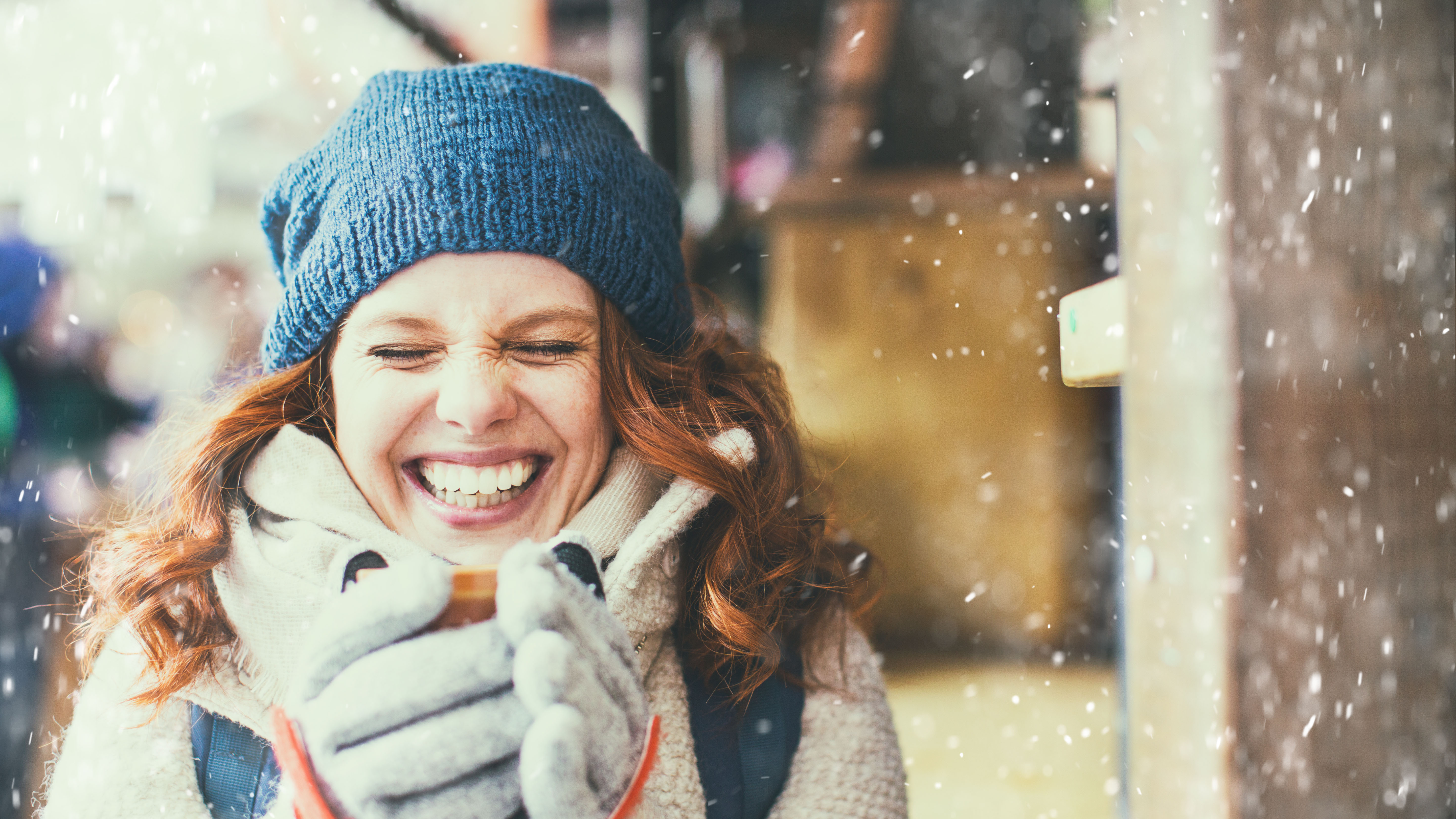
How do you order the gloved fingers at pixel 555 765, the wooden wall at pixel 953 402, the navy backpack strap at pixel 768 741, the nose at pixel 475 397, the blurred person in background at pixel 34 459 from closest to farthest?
the gloved fingers at pixel 555 765 < the nose at pixel 475 397 < the navy backpack strap at pixel 768 741 < the blurred person in background at pixel 34 459 < the wooden wall at pixel 953 402

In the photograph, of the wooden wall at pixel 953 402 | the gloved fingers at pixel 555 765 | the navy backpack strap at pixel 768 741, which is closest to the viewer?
the gloved fingers at pixel 555 765

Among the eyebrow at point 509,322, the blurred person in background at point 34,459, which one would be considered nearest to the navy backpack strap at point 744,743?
the eyebrow at point 509,322

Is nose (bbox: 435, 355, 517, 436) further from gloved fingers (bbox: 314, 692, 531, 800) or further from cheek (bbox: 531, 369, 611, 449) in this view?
gloved fingers (bbox: 314, 692, 531, 800)

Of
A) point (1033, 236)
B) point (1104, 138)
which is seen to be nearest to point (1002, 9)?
point (1033, 236)

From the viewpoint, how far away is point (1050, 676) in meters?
3.32

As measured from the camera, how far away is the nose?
839 mm

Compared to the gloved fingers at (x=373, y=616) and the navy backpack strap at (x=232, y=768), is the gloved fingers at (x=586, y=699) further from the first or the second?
the navy backpack strap at (x=232, y=768)

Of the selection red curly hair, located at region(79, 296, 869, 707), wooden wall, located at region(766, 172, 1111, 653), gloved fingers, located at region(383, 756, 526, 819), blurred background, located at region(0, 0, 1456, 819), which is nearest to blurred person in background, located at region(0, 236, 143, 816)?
Result: blurred background, located at region(0, 0, 1456, 819)

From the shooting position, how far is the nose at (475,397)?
33.0 inches

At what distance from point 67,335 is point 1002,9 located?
3.35 meters

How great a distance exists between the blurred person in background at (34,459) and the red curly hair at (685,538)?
36.6 inches

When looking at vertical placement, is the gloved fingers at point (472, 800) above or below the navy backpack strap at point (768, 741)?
above

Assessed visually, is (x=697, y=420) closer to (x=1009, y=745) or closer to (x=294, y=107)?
(x=294, y=107)

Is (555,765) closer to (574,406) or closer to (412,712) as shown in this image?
(412,712)
